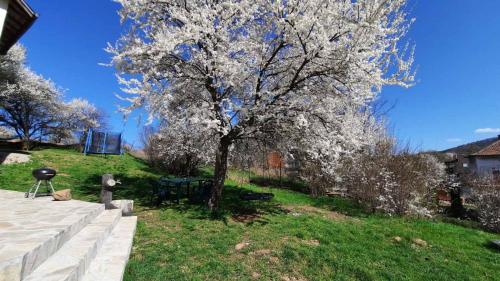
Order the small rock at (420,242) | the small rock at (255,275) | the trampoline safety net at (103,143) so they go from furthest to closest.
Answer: the trampoline safety net at (103,143) < the small rock at (420,242) < the small rock at (255,275)

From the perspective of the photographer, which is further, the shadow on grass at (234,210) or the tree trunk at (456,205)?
the tree trunk at (456,205)

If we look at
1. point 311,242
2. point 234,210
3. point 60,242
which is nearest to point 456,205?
point 234,210

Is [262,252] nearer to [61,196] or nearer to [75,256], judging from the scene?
[75,256]

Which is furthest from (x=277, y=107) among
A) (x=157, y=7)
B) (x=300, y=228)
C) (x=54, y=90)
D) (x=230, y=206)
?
(x=54, y=90)

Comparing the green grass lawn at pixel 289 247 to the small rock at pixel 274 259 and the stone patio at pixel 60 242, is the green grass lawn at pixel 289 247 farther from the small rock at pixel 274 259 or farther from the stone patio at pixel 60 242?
the stone patio at pixel 60 242

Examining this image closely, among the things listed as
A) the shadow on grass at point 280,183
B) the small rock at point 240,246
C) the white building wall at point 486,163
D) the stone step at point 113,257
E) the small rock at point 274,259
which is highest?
the white building wall at point 486,163

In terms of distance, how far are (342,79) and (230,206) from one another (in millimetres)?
5531

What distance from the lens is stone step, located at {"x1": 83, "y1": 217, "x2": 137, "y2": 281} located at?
4.15 meters

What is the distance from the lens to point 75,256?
397 centimetres

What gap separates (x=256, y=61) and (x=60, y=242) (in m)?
6.33

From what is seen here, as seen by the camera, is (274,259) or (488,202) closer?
(274,259)

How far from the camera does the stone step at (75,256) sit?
3.36 meters

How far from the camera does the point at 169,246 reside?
19.5ft

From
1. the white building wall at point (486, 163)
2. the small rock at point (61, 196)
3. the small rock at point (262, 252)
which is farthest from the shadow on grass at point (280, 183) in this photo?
the white building wall at point (486, 163)
